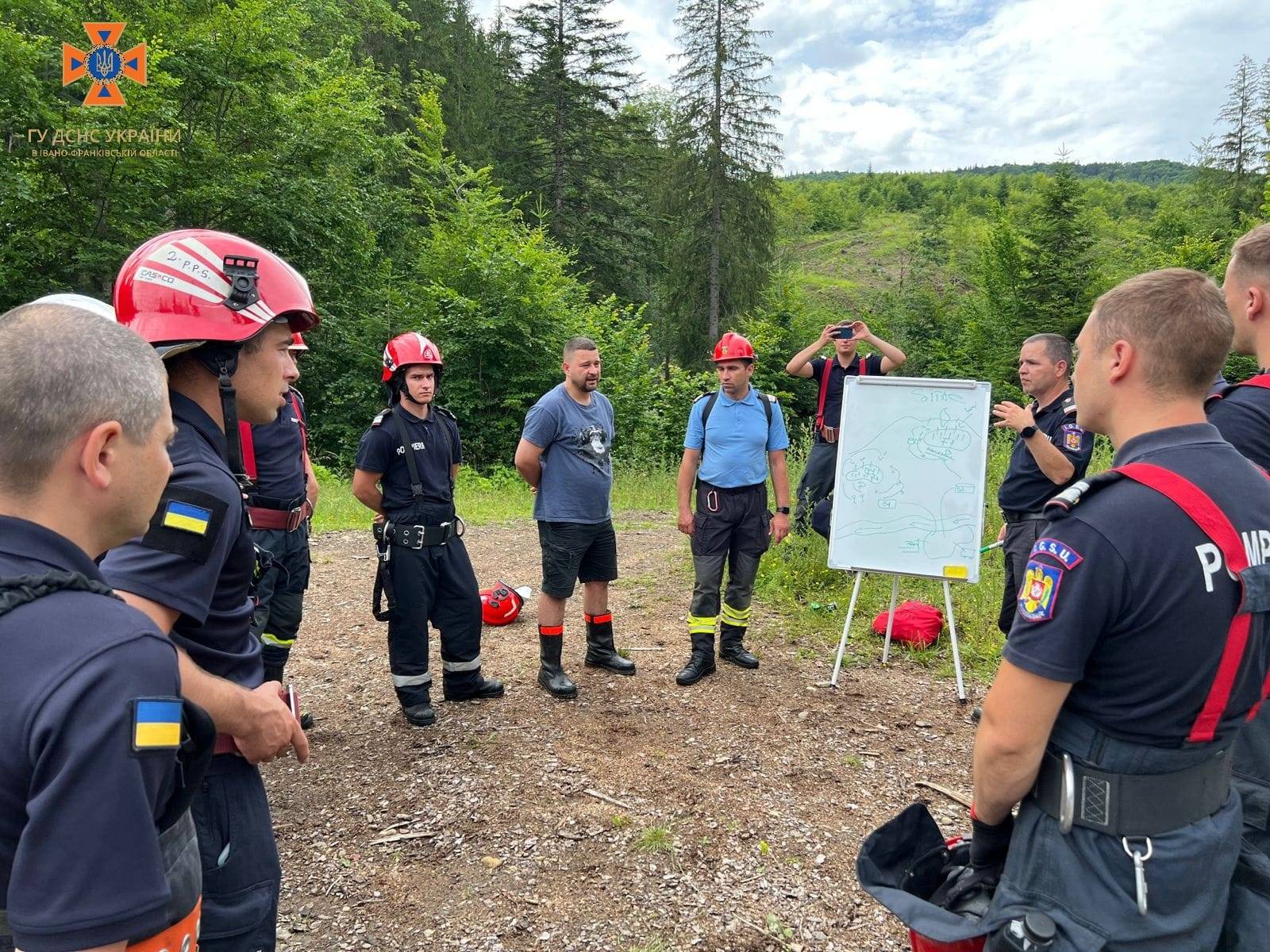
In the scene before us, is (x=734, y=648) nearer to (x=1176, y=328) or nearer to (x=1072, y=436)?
(x=1072, y=436)

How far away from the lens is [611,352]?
17656mm

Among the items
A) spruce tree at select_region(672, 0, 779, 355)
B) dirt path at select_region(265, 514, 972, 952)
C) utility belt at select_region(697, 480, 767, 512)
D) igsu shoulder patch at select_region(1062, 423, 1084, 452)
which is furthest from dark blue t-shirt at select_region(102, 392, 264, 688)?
spruce tree at select_region(672, 0, 779, 355)

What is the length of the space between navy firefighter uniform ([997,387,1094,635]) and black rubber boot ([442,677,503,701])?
10.3ft

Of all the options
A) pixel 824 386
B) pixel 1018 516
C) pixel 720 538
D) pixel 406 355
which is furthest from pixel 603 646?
pixel 824 386

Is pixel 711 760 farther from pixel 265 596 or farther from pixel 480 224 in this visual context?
pixel 480 224

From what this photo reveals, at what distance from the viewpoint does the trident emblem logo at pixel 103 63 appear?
1177 centimetres

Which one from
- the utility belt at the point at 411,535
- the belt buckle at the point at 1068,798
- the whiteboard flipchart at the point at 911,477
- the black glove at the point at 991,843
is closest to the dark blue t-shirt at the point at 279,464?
the utility belt at the point at 411,535

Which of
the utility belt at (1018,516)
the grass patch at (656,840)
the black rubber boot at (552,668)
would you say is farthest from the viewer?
the black rubber boot at (552,668)

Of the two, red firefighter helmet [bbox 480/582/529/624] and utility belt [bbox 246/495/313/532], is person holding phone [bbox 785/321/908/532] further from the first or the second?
utility belt [bbox 246/495/313/532]

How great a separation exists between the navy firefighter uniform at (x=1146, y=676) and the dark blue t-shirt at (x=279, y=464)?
3665 millimetres

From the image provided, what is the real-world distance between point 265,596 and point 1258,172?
41283 millimetres

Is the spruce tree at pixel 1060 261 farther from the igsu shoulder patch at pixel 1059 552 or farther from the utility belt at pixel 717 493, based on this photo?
the igsu shoulder patch at pixel 1059 552

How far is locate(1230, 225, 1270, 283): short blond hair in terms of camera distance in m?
2.21

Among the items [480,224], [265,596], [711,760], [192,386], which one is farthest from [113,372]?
[480,224]
